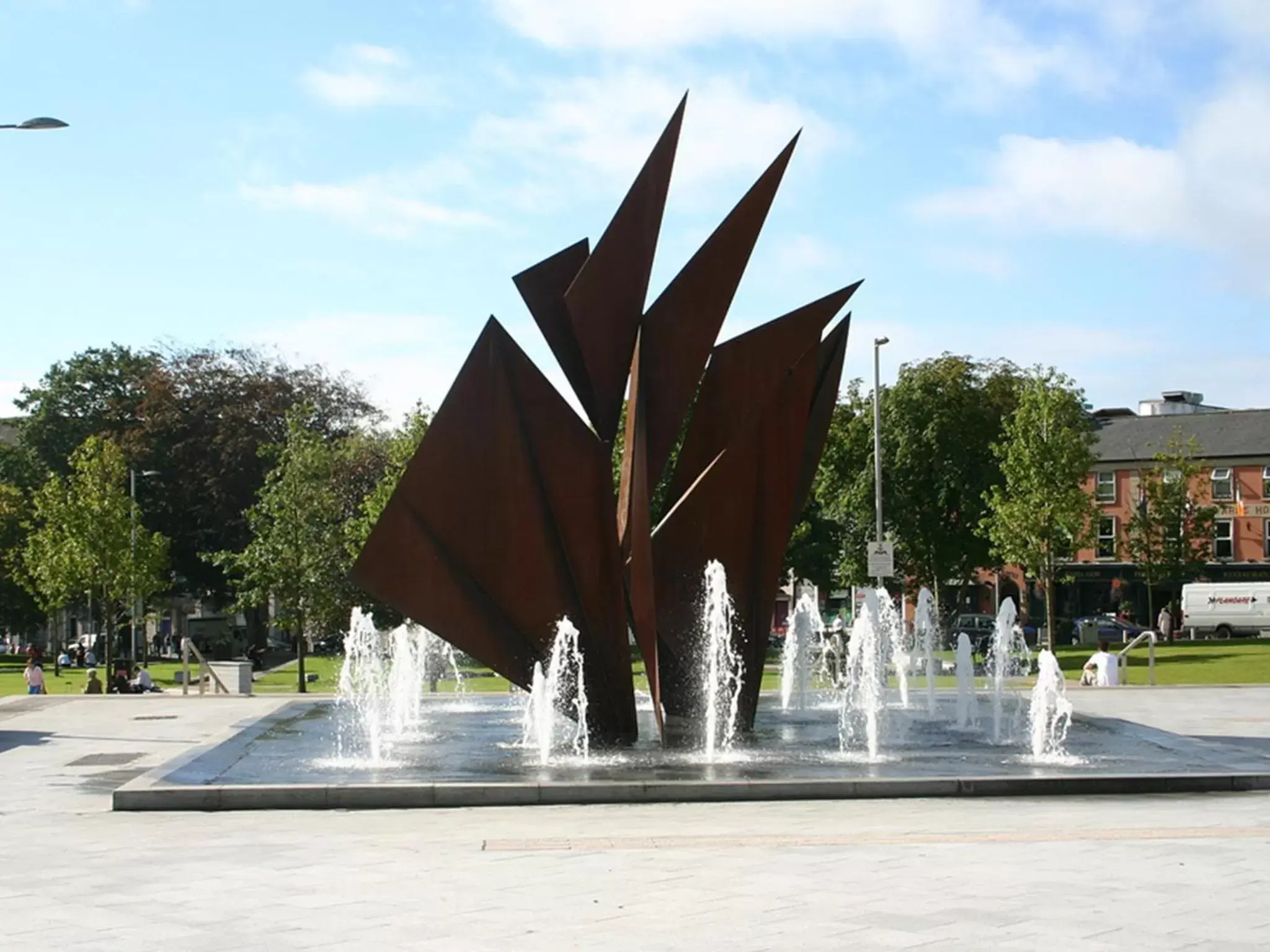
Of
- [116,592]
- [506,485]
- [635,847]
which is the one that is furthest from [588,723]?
[116,592]

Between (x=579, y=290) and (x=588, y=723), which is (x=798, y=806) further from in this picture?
(x=579, y=290)

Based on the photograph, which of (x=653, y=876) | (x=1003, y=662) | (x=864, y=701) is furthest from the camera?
(x=1003, y=662)

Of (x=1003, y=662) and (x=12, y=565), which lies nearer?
(x=1003, y=662)

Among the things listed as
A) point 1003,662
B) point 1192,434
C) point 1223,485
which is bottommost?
point 1003,662

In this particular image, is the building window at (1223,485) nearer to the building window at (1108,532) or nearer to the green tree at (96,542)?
the building window at (1108,532)

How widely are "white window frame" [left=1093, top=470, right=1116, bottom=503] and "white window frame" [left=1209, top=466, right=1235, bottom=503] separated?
4.34m

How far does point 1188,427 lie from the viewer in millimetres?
67562

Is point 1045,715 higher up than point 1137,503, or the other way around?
point 1137,503

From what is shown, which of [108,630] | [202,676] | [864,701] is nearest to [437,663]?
[202,676]

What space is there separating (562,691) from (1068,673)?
22.1 meters

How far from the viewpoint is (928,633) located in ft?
106

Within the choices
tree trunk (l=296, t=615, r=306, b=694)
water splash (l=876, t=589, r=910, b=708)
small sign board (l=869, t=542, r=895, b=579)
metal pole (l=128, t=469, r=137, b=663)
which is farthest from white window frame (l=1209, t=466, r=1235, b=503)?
metal pole (l=128, t=469, r=137, b=663)

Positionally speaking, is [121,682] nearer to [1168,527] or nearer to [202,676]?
[202,676]

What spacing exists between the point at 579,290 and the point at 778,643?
1807 inches
